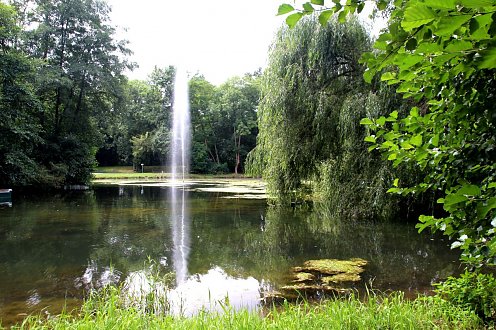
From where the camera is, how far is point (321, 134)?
9875 mm

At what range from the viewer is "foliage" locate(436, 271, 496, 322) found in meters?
2.92

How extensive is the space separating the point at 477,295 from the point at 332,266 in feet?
10.6

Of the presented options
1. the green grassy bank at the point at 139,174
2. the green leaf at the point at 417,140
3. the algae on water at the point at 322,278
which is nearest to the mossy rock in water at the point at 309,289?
the algae on water at the point at 322,278

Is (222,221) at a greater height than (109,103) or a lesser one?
lesser

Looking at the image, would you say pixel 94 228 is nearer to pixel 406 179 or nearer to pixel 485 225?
pixel 406 179

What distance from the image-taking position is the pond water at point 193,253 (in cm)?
510

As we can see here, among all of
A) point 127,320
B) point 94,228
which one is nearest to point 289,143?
point 94,228

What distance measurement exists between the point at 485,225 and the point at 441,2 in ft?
3.56

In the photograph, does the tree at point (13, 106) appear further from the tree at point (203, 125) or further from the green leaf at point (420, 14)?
the tree at point (203, 125)

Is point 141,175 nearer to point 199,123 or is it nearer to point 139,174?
point 139,174

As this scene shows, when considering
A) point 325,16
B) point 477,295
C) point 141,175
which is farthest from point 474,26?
point 141,175

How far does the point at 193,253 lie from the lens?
7.27 meters

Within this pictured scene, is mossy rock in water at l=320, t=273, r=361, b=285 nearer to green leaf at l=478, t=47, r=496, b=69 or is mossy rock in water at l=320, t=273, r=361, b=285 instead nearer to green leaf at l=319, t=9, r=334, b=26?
green leaf at l=319, t=9, r=334, b=26

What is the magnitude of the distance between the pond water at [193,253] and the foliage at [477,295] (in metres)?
1.85
